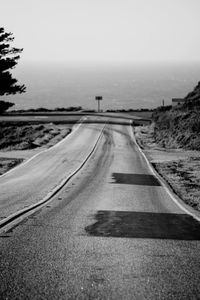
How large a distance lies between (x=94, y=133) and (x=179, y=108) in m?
11.2

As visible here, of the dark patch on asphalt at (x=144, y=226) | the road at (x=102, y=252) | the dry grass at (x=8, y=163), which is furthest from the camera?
the dry grass at (x=8, y=163)

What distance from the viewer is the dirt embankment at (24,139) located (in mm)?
35500

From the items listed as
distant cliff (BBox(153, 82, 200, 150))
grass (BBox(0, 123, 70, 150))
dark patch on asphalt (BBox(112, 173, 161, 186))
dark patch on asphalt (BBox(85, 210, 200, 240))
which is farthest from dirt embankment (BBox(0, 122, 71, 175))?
dark patch on asphalt (BBox(85, 210, 200, 240))

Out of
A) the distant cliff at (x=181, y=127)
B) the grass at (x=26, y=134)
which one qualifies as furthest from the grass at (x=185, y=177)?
the grass at (x=26, y=134)

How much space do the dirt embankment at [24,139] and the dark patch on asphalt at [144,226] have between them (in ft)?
65.4

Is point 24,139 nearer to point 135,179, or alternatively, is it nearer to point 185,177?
point 135,179

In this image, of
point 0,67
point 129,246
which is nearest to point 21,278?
point 129,246

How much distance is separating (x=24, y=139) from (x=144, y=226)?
131 ft

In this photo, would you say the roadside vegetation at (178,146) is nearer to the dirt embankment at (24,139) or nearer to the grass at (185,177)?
the grass at (185,177)

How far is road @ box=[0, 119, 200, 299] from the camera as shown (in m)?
6.49

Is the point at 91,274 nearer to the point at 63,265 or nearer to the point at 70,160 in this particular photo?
the point at 63,265

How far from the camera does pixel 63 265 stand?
24.6 ft

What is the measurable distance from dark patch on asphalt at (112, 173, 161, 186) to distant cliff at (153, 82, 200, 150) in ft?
50.6

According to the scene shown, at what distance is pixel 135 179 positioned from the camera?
22047 millimetres
